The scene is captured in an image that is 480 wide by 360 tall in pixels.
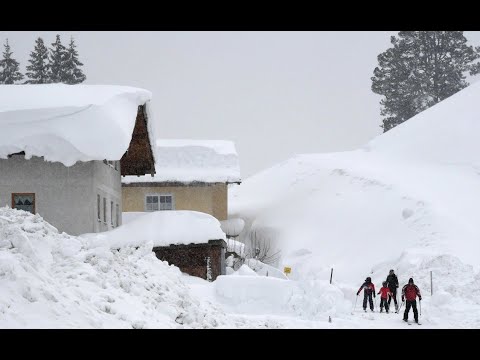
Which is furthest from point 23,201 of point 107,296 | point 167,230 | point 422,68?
point 422,68

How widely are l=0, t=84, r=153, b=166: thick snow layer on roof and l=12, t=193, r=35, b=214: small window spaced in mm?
1719

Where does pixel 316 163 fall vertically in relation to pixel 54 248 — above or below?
above

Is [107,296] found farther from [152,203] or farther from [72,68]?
[72,68]

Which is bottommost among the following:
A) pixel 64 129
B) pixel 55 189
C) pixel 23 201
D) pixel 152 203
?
pixel 23 201

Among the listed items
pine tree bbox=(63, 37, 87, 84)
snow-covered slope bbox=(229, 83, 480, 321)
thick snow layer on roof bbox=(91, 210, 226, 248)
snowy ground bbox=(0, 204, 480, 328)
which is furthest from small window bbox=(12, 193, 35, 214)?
pine tree bbox=(63, 37, 87, 84)

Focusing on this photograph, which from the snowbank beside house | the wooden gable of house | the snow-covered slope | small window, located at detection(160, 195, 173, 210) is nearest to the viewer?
the snowbank beside house

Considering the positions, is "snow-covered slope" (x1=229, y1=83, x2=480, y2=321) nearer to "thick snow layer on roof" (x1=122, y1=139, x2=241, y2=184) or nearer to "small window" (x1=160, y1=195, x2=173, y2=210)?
"thick snow layer on roof" (x1=122, y1=139, x2=241, y2=184)

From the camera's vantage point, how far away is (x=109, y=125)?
26.4 metres

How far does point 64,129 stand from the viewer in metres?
26.0

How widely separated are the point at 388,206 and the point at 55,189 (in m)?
29.3

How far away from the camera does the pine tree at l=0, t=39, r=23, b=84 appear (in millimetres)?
70750
